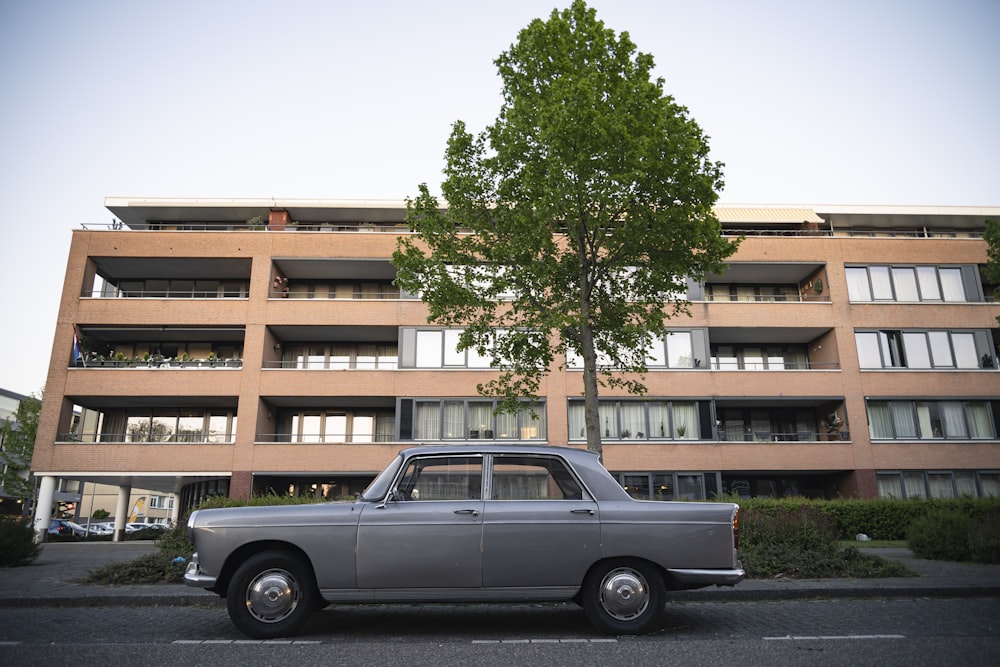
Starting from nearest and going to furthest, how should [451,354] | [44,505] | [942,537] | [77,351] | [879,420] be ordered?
[942,537] → [44,505] → [451,354] → [77,351] → [879,420]

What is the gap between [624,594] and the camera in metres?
6.39

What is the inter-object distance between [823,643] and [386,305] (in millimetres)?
25872

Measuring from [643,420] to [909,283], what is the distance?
14.1 m

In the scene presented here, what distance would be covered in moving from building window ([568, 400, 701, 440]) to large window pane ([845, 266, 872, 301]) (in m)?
9.18

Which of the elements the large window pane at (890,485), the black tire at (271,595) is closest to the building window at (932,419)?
the large window pane at (890,485)

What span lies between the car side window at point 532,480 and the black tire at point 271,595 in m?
1.92

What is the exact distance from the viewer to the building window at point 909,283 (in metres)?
31.7

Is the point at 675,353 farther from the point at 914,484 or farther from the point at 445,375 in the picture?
the point at 914,484

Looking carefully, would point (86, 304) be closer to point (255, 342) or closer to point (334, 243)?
point (255, 342)

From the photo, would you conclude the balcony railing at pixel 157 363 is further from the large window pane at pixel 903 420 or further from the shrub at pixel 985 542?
the large window pane at pixel 903 420

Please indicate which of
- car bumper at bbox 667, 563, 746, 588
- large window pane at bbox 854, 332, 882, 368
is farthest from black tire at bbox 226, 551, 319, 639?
large window pane at bbox 854, 332, 882, 368

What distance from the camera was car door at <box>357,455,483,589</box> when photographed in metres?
6.32

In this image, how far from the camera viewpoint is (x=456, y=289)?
14.9m

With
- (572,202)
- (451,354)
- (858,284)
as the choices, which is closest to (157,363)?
(451,354)
